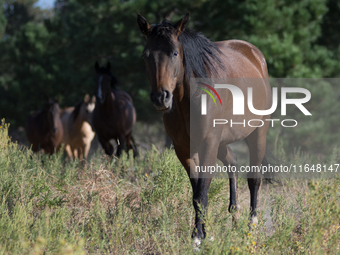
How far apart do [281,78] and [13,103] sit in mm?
8948

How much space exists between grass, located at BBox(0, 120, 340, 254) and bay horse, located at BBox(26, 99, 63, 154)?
418 cm

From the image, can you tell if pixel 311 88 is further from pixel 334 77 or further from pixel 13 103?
pixel 13 103

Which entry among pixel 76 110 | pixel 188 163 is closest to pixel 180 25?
pixel 188 163

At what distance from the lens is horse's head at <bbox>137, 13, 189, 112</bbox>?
2939 mm

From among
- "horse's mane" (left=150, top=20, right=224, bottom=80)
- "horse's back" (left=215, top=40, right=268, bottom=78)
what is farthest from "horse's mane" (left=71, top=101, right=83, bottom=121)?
"horse's mane" (left=150, top=20, right=224, bottom=80)

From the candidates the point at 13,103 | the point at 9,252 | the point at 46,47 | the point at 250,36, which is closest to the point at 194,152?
the point at 9,252

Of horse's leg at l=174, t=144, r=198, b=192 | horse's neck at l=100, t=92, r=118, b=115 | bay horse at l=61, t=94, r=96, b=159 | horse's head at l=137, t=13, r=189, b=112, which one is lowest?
bay horse at l=61, t=94, r=96, b=159

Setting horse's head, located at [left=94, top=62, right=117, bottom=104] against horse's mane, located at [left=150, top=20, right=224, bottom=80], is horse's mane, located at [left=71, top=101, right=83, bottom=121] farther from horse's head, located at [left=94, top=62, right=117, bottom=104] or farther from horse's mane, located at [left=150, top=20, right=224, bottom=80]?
horse's mane, located at [left=150, top=20, right=224, bottom=80]

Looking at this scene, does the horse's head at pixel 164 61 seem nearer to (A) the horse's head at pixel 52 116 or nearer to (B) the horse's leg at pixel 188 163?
(B) the horse's leg at pixel 188 163

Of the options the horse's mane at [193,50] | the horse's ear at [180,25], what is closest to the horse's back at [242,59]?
the horse's mane at [193,50]

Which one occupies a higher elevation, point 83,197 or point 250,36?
point 250,36

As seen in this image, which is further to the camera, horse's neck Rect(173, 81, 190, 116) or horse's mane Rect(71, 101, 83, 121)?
horse's mane Rect(71, 101, 83, 121)

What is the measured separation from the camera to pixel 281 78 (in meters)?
11.0

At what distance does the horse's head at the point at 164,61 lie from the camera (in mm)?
2939
